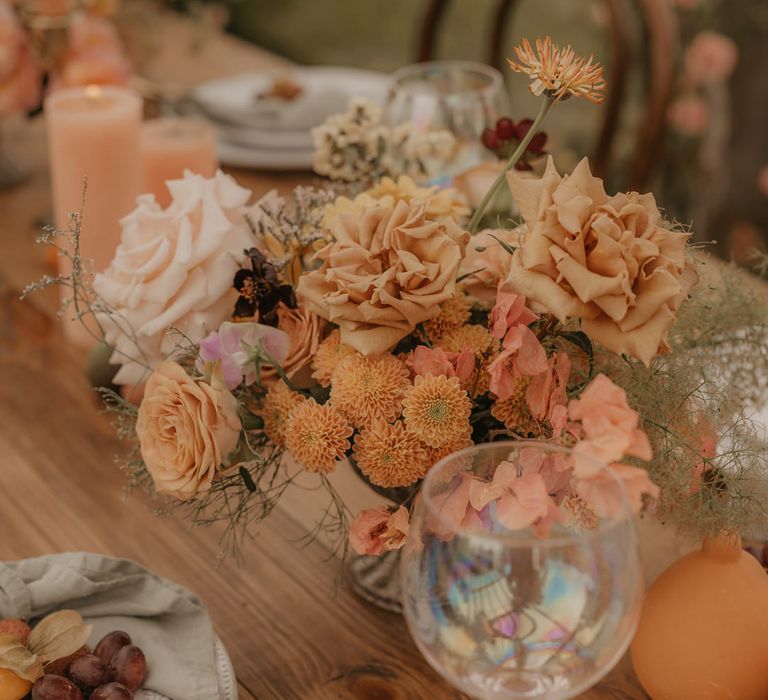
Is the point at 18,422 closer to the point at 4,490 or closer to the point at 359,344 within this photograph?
the point at 4,490

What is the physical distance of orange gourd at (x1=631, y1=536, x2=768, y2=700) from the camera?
27.3 inches

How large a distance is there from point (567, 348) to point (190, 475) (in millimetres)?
255

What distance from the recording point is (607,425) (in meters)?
0.57

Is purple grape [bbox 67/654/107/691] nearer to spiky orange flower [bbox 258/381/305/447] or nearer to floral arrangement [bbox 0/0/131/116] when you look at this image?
spiky orange flower [bbox 258/381/305/447]

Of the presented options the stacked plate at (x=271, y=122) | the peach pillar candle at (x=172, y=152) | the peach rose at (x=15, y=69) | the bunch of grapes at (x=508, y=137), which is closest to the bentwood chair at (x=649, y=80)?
the stacked plate at (x=271, y=122)

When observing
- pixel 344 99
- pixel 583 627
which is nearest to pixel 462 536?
pixel 583 627

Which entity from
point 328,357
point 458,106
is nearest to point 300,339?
point 328,357

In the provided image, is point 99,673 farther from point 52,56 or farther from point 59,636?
point 52,56

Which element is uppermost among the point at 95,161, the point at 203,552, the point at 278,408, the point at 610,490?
the point at 610,490

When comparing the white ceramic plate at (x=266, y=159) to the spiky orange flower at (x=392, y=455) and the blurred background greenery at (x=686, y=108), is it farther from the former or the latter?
the blurred background greenery at (x=686, y=108)

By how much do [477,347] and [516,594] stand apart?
0.70 feet

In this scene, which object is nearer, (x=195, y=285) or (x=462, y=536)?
(x=462, y=536)

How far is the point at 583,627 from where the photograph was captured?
54 centimetres

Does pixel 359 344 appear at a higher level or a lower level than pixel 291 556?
higher
